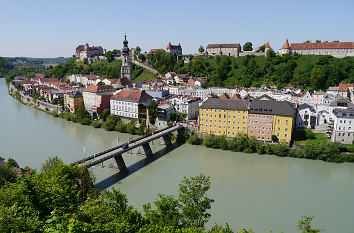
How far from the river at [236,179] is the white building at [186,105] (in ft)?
26.0

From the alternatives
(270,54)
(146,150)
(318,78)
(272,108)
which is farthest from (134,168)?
(270,54)

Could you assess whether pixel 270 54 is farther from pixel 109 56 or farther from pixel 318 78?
pixel 109 56

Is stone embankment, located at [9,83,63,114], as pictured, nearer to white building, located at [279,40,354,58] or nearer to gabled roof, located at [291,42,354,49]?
white building, located at [279,40,354,58]

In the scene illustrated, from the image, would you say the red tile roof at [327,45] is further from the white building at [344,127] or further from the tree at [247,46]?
the white building at [344,127]

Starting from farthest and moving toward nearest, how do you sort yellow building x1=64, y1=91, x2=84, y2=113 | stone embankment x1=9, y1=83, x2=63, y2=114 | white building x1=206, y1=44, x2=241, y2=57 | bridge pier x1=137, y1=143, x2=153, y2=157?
1. white building x1=206, y1=44, x2=241, y2=57
2. stone embankment x1=9, y1=83, x2=63, y2=114
3. yellow building x1=64, y1=91, x2=84, y2=113
4. bridge pier x1=137, y1=143, x2=153, y2=157

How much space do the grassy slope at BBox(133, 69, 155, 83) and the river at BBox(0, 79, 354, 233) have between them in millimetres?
37234

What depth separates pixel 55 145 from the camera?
28.1 m

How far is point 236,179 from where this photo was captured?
20625 millimetres

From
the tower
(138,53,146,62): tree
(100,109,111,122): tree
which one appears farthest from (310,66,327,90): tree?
(138,53,146,62): tree

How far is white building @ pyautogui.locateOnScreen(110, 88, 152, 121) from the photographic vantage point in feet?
116

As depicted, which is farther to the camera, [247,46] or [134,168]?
[247,46]

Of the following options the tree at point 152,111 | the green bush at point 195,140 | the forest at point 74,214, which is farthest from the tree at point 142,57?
the forest at point 74,214

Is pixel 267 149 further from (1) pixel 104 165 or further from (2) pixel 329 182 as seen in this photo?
(1) pixel 104 165

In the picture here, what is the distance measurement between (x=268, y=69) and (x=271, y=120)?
34.5 m
